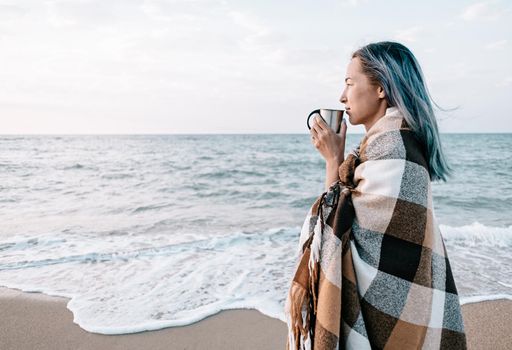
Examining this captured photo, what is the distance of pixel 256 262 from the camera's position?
504 cm

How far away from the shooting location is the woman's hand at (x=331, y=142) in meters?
1.72

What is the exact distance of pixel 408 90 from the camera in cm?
162

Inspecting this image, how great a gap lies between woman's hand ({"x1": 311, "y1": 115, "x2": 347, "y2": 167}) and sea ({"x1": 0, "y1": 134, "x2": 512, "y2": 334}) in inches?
20.2

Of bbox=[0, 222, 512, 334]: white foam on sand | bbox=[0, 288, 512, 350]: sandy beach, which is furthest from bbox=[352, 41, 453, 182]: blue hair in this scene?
bbox=[0, 222, 512, 334]: white foam on sand

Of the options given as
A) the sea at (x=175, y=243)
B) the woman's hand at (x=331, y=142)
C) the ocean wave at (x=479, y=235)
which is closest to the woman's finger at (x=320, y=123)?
the woman's hand at (x=331, y=142)

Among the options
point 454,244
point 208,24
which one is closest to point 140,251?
point 454,244

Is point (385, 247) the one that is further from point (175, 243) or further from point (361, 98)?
→ point (175, 243)

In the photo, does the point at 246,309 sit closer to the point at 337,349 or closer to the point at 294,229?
the point at 337,349

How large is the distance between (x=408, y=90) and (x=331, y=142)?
0.39 meters

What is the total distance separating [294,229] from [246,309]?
3376mm

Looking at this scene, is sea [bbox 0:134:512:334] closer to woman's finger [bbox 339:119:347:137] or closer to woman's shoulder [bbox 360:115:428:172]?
woman's shoulder [bbox 360:115:428:172]

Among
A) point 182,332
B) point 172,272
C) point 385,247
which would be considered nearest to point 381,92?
point 385,247

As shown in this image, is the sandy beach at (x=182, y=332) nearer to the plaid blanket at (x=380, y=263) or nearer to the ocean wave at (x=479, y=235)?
the plaid blanket at (x=380, y=263)

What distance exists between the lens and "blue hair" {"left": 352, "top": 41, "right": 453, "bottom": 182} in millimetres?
1578
